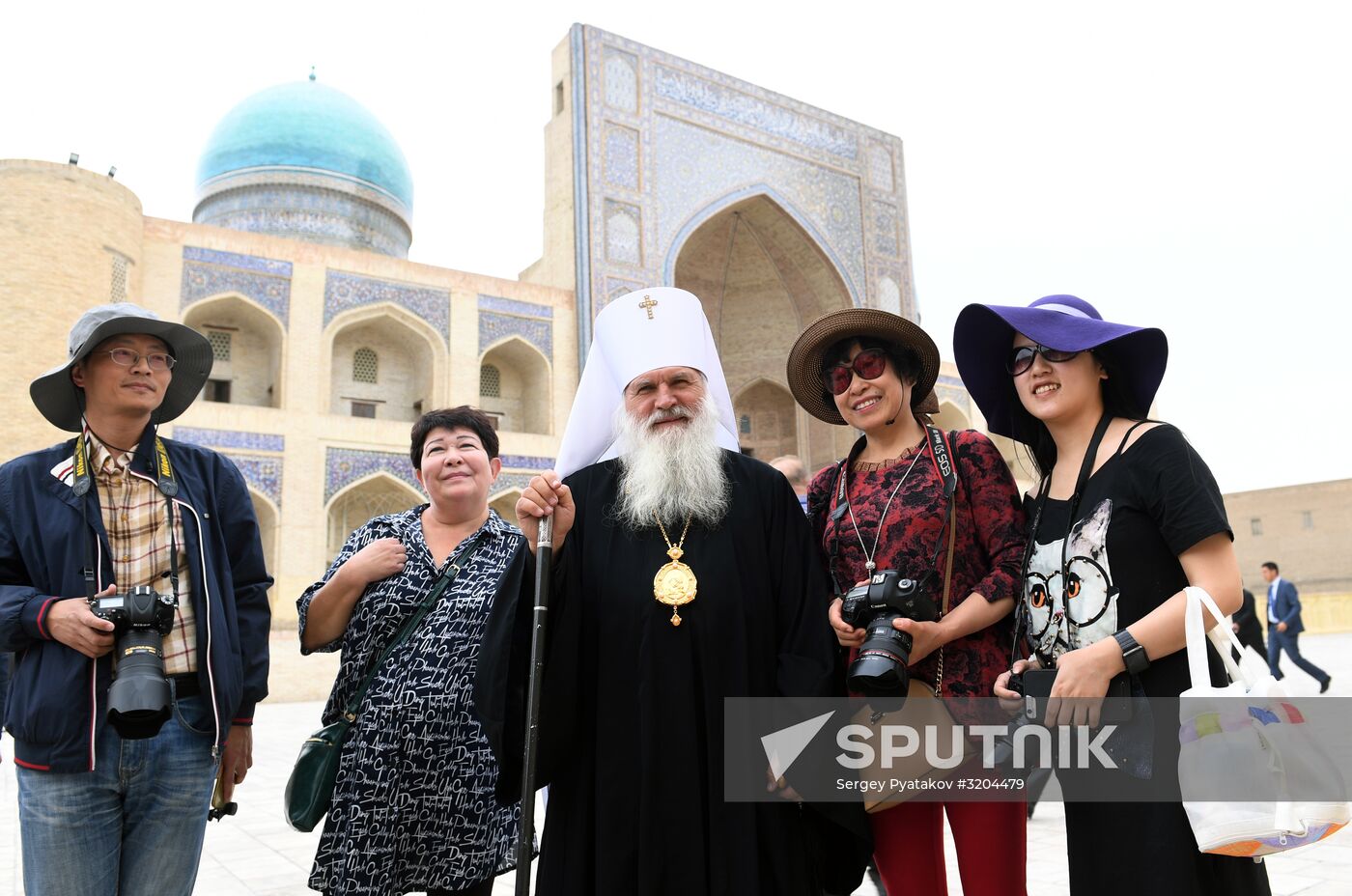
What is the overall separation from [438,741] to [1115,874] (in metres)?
1.31

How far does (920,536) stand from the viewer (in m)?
1.90

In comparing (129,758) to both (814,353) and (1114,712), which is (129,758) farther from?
(1114,712)

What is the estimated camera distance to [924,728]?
1804 millimetres

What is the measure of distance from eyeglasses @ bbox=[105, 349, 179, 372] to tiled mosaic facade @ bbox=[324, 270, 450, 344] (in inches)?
475

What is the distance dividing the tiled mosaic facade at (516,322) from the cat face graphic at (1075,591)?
518 inches

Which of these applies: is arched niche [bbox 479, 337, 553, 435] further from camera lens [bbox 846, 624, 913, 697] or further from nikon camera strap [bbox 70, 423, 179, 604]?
camera lens [bbox 846, 624, 913, 697]

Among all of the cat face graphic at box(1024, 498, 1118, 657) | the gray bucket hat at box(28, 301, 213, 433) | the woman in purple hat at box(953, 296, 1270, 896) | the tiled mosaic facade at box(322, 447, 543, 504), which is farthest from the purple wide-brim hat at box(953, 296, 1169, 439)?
the tiled mosaic facade at box(322, 447, 543, 504)

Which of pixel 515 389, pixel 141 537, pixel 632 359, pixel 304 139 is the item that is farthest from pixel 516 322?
pixel 141 537

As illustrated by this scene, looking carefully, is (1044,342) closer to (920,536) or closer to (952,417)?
(920,536)

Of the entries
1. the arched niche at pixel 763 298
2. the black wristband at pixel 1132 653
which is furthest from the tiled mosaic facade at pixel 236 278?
the black wristband at pixel 1132 653

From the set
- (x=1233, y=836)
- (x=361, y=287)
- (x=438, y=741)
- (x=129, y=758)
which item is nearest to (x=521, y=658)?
(x=438, y=741)

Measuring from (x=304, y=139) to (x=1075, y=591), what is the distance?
18196 millimetres

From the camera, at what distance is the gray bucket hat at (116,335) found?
1.91 meters

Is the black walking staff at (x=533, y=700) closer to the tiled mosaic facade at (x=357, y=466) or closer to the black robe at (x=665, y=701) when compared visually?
the black robe at (x=665, y=701)
